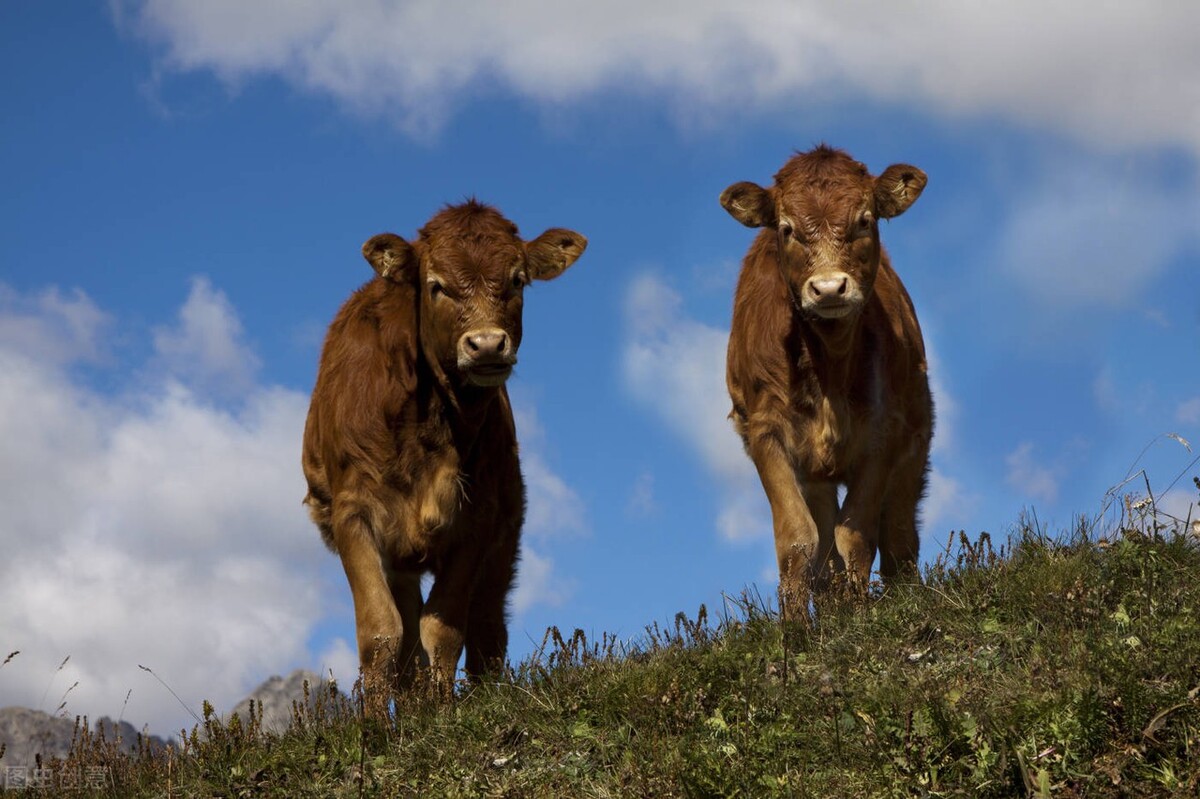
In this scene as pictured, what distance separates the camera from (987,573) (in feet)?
26.2

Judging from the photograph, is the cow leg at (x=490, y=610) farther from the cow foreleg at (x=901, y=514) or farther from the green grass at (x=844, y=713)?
the cow foreleg at (x=901, y=514)

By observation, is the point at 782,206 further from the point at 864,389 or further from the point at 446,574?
the point at 446,574

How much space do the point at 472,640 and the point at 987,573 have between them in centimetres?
381

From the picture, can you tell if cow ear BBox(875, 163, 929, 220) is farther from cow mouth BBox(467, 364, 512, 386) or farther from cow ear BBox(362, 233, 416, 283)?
cow ear BBox(362, 233, 416, 283)

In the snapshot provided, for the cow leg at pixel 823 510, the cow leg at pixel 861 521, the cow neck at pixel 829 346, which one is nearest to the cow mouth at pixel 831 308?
the cow neck at pixel 829 346

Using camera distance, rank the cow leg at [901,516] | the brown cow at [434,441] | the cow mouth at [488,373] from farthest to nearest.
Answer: the cow leg at [901,516], the brown cow at [434,441], the cow mouth at [488,373]

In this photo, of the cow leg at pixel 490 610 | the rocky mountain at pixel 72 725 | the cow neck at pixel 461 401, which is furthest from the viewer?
the cow leg at pixel 490 610

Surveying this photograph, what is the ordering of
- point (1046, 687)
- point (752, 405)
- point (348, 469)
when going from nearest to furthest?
1. point (1046, 687)
2. point (348, 469)
3. point (752, 405)

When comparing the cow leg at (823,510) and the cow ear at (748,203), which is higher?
the cow ear at (748,203)

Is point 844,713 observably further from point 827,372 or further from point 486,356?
point 827,372

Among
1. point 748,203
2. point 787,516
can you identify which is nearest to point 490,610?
point 787,516

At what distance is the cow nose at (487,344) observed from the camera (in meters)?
9.11

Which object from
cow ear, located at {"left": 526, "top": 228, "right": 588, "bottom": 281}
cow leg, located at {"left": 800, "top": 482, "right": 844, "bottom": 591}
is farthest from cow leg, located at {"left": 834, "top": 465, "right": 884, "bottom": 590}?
cow ear, located at {"left": 526, "top": 228, "right": 588, "bottom": 281}

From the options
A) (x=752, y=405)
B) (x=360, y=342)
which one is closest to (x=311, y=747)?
(x=360, y=342)
